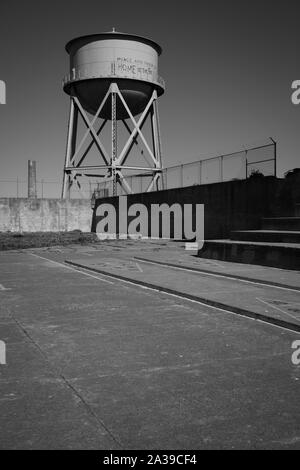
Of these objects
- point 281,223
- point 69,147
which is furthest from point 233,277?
point 69,147

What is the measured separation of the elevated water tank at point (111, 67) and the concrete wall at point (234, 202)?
1523 centimetres

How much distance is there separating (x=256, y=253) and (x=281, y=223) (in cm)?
304

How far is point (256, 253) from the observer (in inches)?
490

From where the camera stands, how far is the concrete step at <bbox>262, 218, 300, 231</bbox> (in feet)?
46.1

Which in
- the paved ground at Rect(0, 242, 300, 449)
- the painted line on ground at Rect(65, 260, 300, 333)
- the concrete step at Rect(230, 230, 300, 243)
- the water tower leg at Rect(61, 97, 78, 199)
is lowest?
the paved ground at Rect(0, 242, 300, 449)

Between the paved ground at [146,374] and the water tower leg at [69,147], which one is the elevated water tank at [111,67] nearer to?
the water tower leg at [69,147]

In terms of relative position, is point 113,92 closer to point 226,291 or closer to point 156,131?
point 156,131

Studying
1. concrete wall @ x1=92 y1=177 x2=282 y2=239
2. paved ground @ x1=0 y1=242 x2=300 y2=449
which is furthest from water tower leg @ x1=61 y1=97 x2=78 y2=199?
paved ground @ x1=0 y1=242 x2=300 y2=449

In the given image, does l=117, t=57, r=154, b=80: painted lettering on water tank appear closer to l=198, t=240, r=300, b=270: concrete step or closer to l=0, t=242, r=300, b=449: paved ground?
l=198, t=240, r=300, b=270: concrete step

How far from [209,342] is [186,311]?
66.1 inches

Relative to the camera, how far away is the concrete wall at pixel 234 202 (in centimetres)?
1728

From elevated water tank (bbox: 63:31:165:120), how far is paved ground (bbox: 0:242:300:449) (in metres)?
28.8
